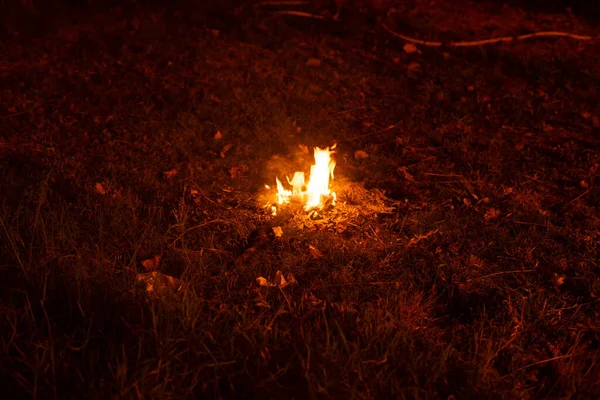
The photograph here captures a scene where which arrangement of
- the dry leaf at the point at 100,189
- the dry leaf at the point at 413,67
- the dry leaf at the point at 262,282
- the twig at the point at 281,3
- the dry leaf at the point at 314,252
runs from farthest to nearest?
1. the twig at the point at 281,3
2. the dry leaf at the point at 413,67
3. the dry leaf at the point at 100,189
4. the dry leaf at the point at 314,252
5. the dry leaf at the point at 262,282

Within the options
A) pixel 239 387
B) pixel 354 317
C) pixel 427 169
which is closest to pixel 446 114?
pixel 427 169

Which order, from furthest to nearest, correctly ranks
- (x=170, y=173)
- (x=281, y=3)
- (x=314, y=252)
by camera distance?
1. (x=281, y=3)
2. (x=170, y=173)
3. (x=314, y=252)

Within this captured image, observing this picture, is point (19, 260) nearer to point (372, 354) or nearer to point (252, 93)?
point (372, 354)

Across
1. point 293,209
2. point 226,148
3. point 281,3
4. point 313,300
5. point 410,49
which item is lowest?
point 313,300

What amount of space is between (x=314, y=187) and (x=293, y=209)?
215 mm

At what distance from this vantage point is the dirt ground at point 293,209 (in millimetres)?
2635

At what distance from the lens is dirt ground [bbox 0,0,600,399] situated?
2.63 metres

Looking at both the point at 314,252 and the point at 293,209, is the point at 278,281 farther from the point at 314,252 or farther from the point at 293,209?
the point at 293,209

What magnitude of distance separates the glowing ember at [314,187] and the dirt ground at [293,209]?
8 centimetres

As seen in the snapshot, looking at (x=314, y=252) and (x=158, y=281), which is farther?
(x=314, y=252)

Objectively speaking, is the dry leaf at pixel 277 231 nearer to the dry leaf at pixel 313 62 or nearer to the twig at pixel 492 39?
the dry leaf at pixel 313 62

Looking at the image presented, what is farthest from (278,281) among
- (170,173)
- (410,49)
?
(410,49)

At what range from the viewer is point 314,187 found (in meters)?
3.85

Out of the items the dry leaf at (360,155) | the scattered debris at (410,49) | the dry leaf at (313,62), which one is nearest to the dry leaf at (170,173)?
the dry leaf at (360,155)
